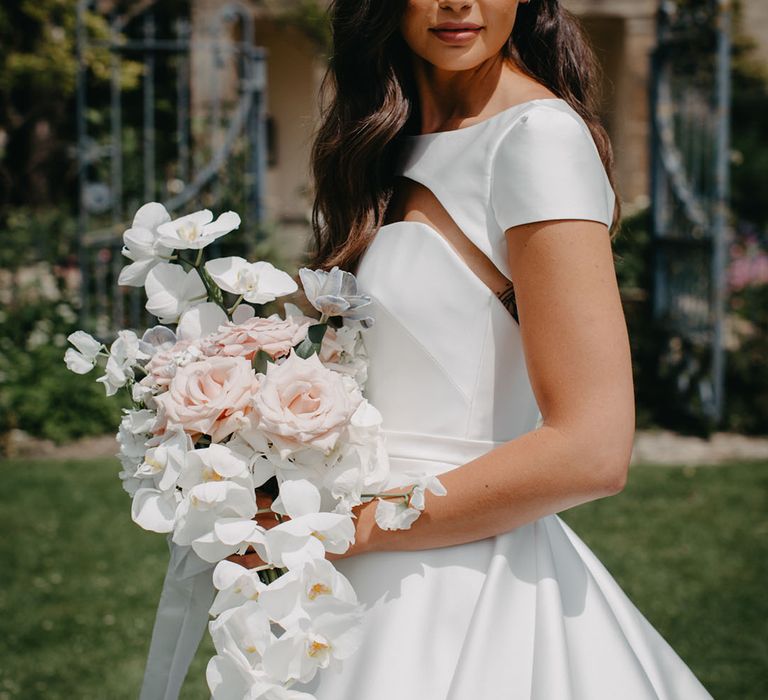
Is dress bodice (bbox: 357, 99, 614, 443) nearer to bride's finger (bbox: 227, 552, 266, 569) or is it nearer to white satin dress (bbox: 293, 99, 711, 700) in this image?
white satin dress (bbox: 293, 99, 711, 700)

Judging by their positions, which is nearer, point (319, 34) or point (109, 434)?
point (109, 434)

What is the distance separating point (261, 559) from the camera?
1.58 meters

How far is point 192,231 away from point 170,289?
98 millimetres

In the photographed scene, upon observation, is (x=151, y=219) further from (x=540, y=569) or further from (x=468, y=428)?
(x=540, y=569)

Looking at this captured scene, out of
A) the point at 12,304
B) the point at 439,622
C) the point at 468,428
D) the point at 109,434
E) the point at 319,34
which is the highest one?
the point at 468,428

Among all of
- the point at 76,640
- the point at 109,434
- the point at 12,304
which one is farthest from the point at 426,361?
the point at 12,304

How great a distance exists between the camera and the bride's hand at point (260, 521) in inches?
63.4

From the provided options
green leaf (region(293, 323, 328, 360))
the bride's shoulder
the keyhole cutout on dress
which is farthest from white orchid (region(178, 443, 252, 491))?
the bride's shoulder

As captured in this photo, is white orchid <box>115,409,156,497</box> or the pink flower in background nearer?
white orchid <box>115,409,156,497</box>

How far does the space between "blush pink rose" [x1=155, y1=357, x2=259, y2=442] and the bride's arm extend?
32 cm

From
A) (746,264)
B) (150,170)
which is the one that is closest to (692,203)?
(746,264)

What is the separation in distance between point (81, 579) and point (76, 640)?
2.03ft

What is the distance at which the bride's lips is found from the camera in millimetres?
1732

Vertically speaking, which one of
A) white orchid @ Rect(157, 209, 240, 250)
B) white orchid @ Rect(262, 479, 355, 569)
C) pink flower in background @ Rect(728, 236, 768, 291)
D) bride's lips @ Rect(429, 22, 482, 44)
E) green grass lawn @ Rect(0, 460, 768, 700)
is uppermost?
bride's lips @ Rect(429, 22, 482, 44)
